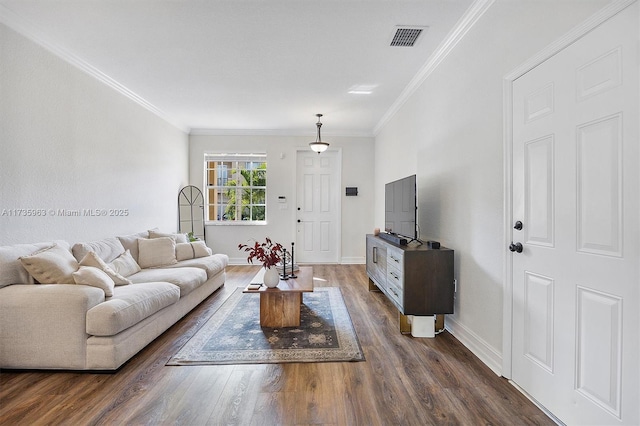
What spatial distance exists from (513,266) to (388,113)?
3.63 metres

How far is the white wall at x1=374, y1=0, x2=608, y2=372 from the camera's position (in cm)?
196

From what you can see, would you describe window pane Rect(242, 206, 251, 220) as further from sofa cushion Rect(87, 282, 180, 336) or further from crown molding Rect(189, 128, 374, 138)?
sofa cushion Rect(87, 282, 180, 336)

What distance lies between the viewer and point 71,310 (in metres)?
2.17

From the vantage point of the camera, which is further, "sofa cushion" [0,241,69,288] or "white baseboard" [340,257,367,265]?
"white baseboard" [340,257,367,265]

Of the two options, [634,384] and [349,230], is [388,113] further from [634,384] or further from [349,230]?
[634,384]

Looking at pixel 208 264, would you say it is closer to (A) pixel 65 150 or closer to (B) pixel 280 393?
(A) pixel 65 150

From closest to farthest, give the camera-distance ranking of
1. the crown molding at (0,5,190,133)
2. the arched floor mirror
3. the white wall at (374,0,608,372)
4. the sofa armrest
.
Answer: the white wall at (374,0,608,372)
the sofa armrest
the crown molding at (0,5,190,133)
the arched floor mirror

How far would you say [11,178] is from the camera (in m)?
2.62

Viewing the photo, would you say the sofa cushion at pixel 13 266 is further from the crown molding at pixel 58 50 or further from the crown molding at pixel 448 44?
the crown molding at pixel 448 44

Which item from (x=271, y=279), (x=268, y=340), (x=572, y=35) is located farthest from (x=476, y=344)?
(x=572, y=35)

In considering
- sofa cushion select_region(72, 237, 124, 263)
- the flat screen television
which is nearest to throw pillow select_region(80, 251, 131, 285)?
sofa cushion select_region(72, 237, 124, 263)

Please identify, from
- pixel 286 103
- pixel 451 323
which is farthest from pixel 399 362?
pixel 286 103

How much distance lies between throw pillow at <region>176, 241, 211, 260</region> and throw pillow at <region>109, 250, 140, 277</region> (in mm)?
691

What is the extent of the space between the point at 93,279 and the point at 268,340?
57.3 inches
